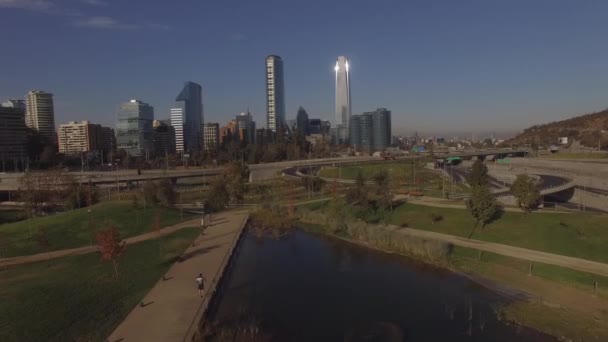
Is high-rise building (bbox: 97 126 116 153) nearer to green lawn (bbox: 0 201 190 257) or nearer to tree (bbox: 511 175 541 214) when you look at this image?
green lawn (bbox: 0 201 190 257)

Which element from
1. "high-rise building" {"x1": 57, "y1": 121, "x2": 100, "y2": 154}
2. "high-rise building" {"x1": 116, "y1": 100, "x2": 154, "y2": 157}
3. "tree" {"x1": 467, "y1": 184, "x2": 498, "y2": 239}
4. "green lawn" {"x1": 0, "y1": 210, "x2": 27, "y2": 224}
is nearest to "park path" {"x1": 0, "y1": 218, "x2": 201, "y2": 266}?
"tree" {"x1": 467, "y1": 184, "x2": 498, "y2": 239}

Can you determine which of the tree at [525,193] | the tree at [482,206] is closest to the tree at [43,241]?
the tree at [482,206]

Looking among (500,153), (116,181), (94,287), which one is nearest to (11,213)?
(116,181)

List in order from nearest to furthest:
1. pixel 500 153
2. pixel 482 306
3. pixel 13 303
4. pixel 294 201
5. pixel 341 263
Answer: pixel 13 303
pixel 482 306
pixel 341 263
pixel 294 201
pixel 500 153

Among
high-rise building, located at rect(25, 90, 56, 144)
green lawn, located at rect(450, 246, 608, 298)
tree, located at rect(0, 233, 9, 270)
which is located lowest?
green lawn, located at rect(450, 246, 608, 298)

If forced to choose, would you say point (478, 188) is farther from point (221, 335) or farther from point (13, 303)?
point (13, 303)

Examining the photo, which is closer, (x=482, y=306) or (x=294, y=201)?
(x=482, y=306)

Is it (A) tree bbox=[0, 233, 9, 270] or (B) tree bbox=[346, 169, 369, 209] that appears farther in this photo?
(B) tree bbox=[346, 169, 369, 209]
